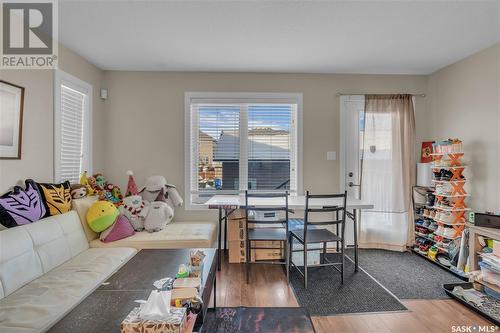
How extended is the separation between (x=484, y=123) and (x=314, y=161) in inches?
73.1

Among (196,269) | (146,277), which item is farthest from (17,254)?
(196,269)

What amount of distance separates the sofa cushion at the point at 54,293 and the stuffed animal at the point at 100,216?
14.2 inches

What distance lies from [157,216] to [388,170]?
3.07 m

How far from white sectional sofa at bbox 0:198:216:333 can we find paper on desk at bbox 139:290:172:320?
0.58 meters

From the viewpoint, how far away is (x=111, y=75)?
341 cm

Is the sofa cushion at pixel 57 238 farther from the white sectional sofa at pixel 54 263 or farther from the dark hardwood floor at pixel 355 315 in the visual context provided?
the dark hardwood floor at pixel 355 315

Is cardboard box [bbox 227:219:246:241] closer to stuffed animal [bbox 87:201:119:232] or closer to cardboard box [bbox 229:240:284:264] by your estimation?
cardboard box [bbox 229:240:284:264]

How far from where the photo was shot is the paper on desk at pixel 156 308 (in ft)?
3.54

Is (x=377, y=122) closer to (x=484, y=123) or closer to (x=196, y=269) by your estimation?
(x=484, y=123)

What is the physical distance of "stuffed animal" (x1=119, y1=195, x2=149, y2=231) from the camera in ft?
9.44

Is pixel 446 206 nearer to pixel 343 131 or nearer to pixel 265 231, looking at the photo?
pixel 343 131

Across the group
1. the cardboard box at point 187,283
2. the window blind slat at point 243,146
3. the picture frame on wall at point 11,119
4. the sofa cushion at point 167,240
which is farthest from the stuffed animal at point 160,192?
the cardboard box at point 187,283

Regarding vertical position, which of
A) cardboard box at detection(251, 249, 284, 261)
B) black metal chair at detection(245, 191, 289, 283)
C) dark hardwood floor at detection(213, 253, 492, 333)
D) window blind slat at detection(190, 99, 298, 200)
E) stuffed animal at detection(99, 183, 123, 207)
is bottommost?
dark hardwood floor at detection(213, 253, 492, 333)

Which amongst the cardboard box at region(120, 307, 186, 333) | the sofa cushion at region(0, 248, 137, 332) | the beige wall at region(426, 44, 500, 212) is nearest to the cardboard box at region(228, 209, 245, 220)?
the sofa cushion at region(0, 248, 137, 332)
